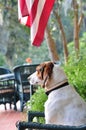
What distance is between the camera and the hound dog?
8.18 feet

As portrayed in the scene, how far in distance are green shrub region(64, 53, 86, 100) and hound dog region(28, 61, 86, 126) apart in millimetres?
812

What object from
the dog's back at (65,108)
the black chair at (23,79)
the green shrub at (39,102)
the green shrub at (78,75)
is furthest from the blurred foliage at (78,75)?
the black chair at (23,79)

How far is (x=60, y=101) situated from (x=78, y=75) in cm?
120

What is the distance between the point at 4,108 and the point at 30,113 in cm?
461

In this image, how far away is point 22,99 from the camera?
6.57m

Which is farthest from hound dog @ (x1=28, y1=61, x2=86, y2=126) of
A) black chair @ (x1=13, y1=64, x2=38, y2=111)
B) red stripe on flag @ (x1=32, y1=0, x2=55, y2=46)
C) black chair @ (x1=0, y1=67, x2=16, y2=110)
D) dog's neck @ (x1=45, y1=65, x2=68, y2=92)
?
black chair @ (x1=0, y1=67, x2=16, y2=110)

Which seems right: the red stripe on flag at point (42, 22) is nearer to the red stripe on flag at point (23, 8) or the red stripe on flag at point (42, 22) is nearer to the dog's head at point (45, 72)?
the red stripe on flag at point (23, 8)

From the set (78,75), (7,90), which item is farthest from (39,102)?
(7,90)

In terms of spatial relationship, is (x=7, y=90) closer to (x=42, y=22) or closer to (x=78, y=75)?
(x=78, y=75)

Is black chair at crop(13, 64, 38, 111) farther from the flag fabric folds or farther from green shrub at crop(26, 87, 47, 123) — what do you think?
the flag fabric folds

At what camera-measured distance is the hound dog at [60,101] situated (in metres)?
2.49

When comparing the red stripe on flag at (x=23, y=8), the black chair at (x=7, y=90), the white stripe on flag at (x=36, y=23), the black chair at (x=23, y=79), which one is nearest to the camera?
the white stripe on flag at (x=36, y=23)

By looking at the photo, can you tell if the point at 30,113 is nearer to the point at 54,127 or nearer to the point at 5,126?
the point at 54,127

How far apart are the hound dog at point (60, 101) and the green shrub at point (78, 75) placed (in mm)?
812
